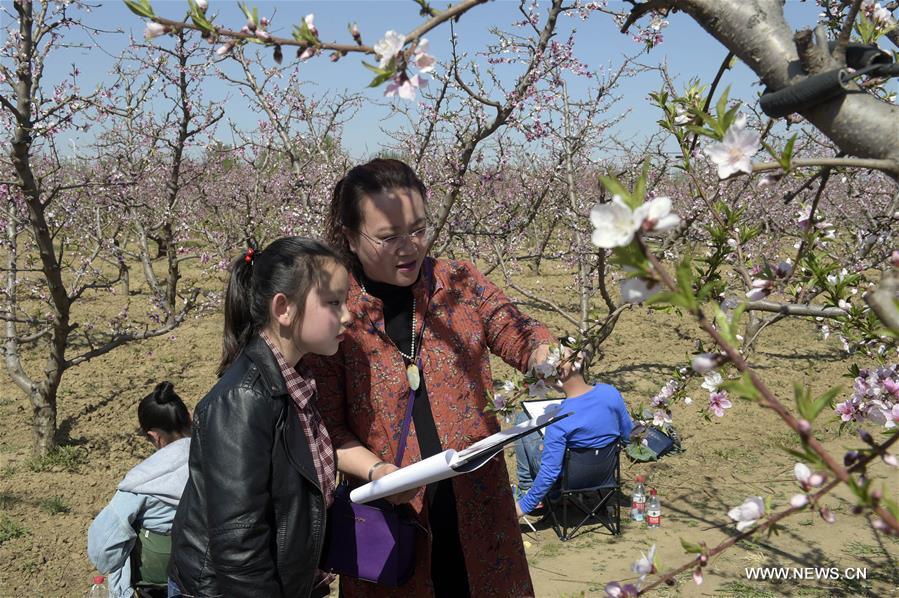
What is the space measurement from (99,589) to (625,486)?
3254 mm

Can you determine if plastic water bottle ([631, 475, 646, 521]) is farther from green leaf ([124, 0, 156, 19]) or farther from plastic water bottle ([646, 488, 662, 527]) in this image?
green leaf ([124, 0, 156, 19])

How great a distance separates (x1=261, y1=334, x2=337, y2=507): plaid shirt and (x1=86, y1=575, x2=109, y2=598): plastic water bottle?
6.54 feet

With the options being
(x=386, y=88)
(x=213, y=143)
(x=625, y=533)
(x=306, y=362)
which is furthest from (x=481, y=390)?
(x=213, y=143)

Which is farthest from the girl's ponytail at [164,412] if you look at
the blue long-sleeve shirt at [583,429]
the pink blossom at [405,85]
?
the pink blossom at [405,85]

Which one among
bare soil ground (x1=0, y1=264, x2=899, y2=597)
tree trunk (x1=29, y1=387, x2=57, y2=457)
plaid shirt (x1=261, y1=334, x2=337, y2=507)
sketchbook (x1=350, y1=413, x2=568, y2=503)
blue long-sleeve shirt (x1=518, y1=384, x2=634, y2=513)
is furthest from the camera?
tree trunk (x1=29, y1=387, x2=57, y2=457)

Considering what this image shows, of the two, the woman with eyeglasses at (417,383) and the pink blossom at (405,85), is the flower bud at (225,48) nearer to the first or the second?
the pink blossom at (405,85)

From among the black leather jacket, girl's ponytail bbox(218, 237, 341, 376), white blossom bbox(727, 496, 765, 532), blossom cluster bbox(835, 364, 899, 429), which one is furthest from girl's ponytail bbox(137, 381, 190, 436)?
white blossom bbox(727, 496, 765, 532)

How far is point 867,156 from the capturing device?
984 millimetres

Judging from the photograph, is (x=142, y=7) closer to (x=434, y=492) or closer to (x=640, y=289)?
(x=640, y=289)

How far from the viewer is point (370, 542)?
5.91ft

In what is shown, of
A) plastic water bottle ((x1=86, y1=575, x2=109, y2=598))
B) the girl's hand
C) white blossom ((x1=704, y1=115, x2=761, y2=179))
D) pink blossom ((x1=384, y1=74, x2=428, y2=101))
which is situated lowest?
plastic water bottle ((x1=86, y1=575, x2=109, y2=598))

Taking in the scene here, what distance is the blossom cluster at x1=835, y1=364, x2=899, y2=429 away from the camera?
1.91 metres

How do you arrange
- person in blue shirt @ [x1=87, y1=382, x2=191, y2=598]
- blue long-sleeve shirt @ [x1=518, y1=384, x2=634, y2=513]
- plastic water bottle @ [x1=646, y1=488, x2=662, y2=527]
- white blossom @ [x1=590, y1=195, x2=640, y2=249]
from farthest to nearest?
1. plastic water bottle @ [x1=646, y1=488, x2=662, y2=527]
2. blue long-sleeve shirt @ [x1=518, y1=384, x2=634, y2=513]
3. person in blue shirt @ [x1=87, y1=382, x2=191, y2=598]
4. white blossom @ [x1=590, y1=195, x2=640, y2=249]

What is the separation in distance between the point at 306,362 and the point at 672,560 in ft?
9.23
